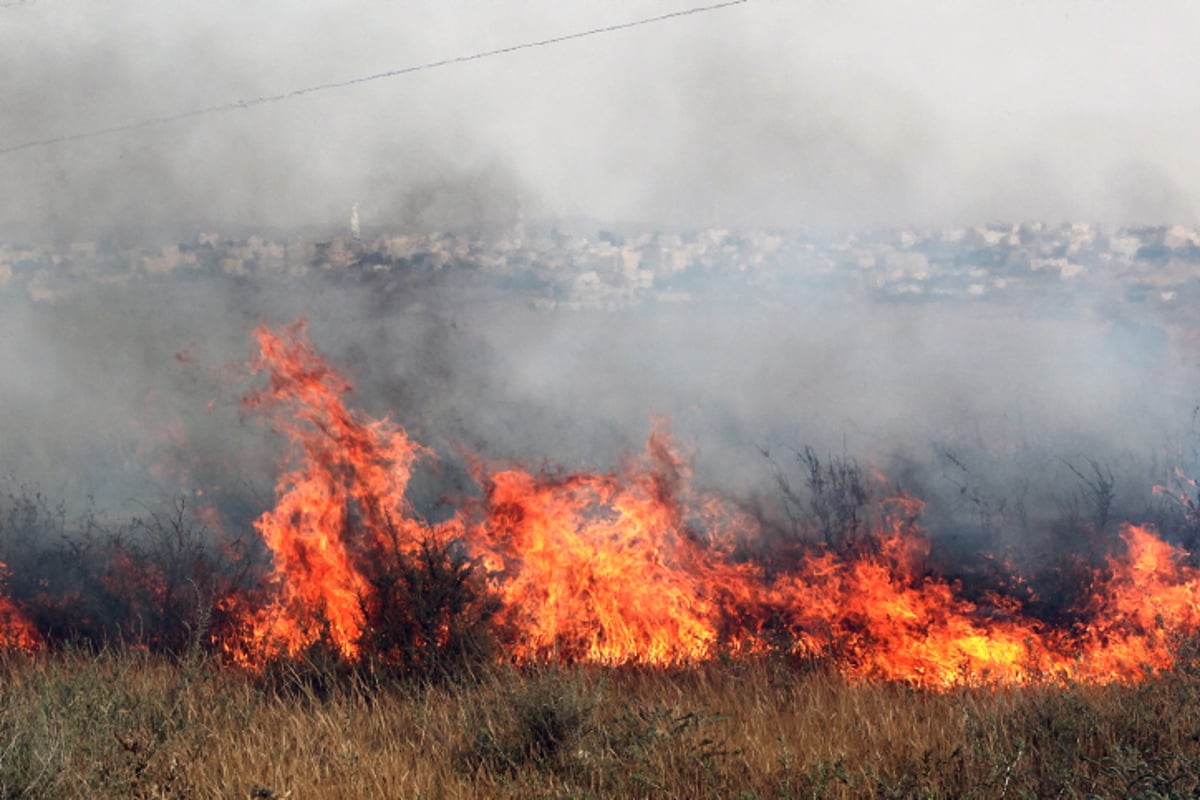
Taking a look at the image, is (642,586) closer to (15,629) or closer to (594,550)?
(594,550)

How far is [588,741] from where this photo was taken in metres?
4.60

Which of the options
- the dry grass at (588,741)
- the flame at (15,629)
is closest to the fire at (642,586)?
the dry grass at (588,741)

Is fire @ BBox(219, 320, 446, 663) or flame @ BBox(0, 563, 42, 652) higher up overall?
fire @ BBox(219, 320, 446, 663)

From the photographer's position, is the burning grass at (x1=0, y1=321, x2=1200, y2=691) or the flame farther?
the flame

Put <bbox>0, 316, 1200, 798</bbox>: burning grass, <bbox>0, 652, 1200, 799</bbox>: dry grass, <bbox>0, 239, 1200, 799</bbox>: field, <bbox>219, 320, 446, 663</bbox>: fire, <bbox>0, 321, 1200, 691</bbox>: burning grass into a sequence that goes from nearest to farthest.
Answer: <bbox>0, 652, 1200, 799</bbox>: dry grass < <bbox>0, 316, 1200, 798</bbox>: burning grass < <bbox>0, 239, 1200, 799</bbox>: field < <bbox>0, 321, 1200, 691</bbox>: burning grass < <bbox>219, 320, 446, 663</bbox>: fire

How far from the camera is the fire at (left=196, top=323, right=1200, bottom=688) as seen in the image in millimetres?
6355

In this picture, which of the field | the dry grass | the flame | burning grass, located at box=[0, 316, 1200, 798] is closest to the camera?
the dry grass

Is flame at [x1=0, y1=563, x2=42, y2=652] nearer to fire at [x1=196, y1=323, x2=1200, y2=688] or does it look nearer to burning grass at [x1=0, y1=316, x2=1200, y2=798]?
burning grass at [x1=0, y1=316, x2=1200, y2=798]

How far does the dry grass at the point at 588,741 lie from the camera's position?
4.04 m

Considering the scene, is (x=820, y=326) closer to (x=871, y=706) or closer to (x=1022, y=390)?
(x=1022, y=390)

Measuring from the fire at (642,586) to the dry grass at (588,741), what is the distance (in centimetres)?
85

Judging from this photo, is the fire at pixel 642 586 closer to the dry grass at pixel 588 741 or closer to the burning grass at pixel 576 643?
the burning grass at pixel 576 643

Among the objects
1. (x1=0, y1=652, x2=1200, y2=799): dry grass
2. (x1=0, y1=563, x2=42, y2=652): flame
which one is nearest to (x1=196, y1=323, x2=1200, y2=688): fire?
(x1=0, y1=652, x2=1200, y2=799): dry grass

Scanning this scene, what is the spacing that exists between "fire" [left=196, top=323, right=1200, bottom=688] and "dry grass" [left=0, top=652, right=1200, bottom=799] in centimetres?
85
